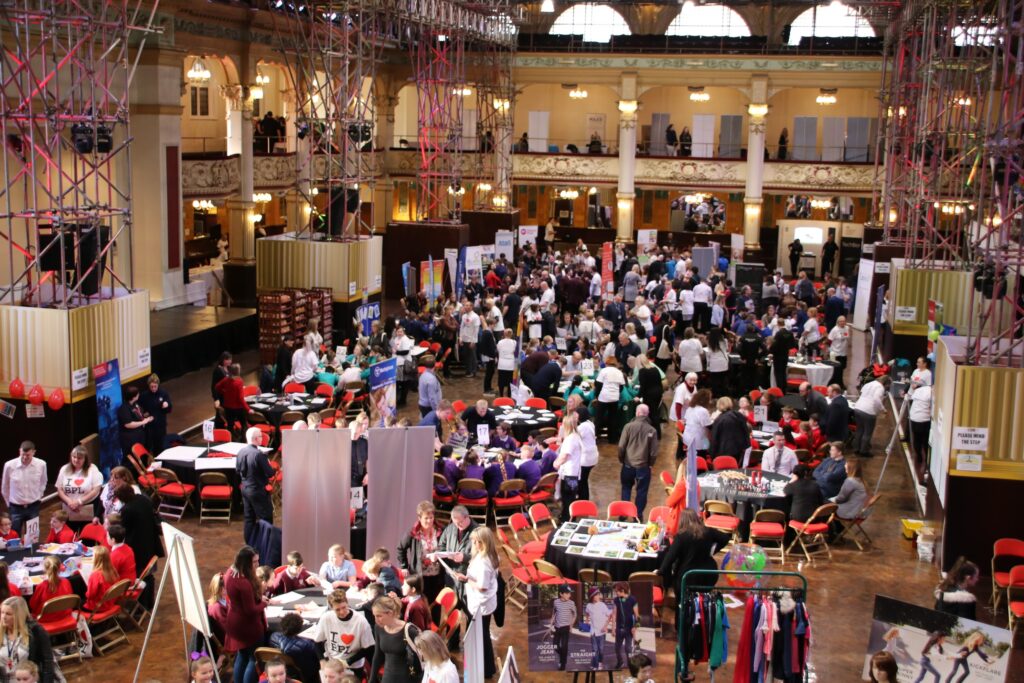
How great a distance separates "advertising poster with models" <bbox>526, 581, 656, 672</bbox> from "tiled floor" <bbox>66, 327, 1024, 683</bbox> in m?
0.88

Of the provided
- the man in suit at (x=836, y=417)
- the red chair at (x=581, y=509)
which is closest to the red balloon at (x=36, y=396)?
the red chair at (x=581, y=509)

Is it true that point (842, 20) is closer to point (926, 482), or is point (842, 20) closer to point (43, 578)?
point (926, 482)

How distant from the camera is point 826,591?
1167 centimetres

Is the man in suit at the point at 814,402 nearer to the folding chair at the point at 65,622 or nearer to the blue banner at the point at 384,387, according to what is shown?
the blue banner at the point at 384,387

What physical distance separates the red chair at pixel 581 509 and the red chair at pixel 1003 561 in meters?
3.81

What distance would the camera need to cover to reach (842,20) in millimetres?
39594

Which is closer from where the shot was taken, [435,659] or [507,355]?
[435,659]

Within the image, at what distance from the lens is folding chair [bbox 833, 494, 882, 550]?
12750mm

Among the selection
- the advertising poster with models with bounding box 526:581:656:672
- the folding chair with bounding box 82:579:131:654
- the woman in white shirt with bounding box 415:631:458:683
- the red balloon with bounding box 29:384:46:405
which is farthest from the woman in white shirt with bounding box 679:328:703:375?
the woman in white shirt with bounding box 415:631:458:683

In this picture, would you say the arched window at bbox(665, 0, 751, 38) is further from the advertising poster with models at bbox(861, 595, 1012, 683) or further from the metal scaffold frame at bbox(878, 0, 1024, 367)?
the advertising poster with models at bbox(861, 595, 1012, 683)

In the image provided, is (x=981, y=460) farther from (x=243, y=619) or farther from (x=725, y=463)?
(x=243, y=619)

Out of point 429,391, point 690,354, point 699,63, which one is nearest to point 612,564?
point 429,391

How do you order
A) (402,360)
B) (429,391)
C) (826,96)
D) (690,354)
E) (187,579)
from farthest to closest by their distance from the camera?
(826,96), (402,360), (690,354), (429,391), (187,579)

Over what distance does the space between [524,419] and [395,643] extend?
7.30 m
